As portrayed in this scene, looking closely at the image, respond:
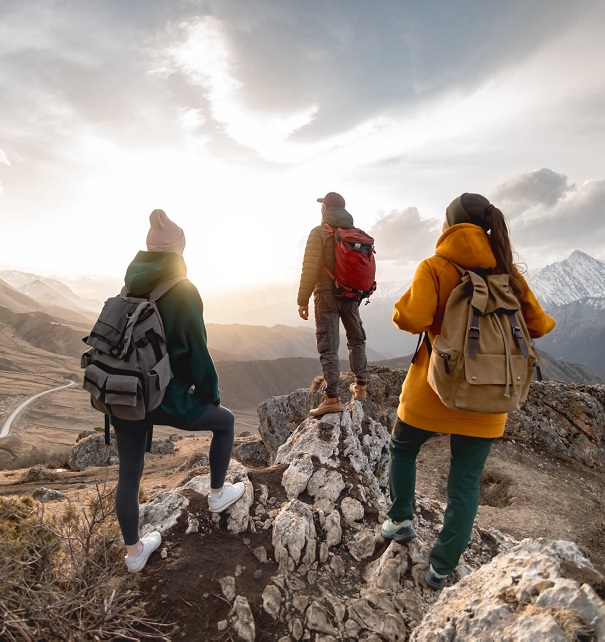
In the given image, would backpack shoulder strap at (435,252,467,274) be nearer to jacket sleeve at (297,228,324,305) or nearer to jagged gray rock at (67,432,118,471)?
jacket sleeve at (297,228,324,305)

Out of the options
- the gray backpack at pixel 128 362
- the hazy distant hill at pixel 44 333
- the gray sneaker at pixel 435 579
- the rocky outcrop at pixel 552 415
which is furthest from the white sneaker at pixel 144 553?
the hazy distant hill at pixel 44 333

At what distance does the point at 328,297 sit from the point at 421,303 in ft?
8.55

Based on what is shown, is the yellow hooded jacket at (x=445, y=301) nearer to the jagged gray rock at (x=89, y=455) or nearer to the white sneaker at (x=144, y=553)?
the white sneaker at (x=144, y=553)

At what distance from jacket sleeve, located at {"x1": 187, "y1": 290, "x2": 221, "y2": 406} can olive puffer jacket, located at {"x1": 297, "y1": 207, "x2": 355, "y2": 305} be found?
2264 mm

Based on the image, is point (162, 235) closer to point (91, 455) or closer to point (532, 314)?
point (532, 314)

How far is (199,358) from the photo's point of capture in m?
2.92

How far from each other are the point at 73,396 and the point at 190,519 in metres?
76.9

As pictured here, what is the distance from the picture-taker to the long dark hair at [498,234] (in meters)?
2.80

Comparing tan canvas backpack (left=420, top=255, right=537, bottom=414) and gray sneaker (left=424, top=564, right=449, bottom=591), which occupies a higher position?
tan canvas backpack (left=420, top=255, right=537, bottom=414)

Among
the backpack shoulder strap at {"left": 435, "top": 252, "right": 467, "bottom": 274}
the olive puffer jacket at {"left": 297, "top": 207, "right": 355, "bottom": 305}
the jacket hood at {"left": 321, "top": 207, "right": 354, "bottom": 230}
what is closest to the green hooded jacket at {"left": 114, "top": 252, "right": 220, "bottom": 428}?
the backpack shoulder strap at {"left": 435, "top": 252, "right": 467, "bottom": 274}

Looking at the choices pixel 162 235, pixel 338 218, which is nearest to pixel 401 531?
pixel 162 235

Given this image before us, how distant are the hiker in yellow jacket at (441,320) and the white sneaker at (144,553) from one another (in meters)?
2.42

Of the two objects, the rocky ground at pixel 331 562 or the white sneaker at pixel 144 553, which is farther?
the white sneaker at pixel 144 553

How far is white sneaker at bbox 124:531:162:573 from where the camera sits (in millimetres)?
3027
